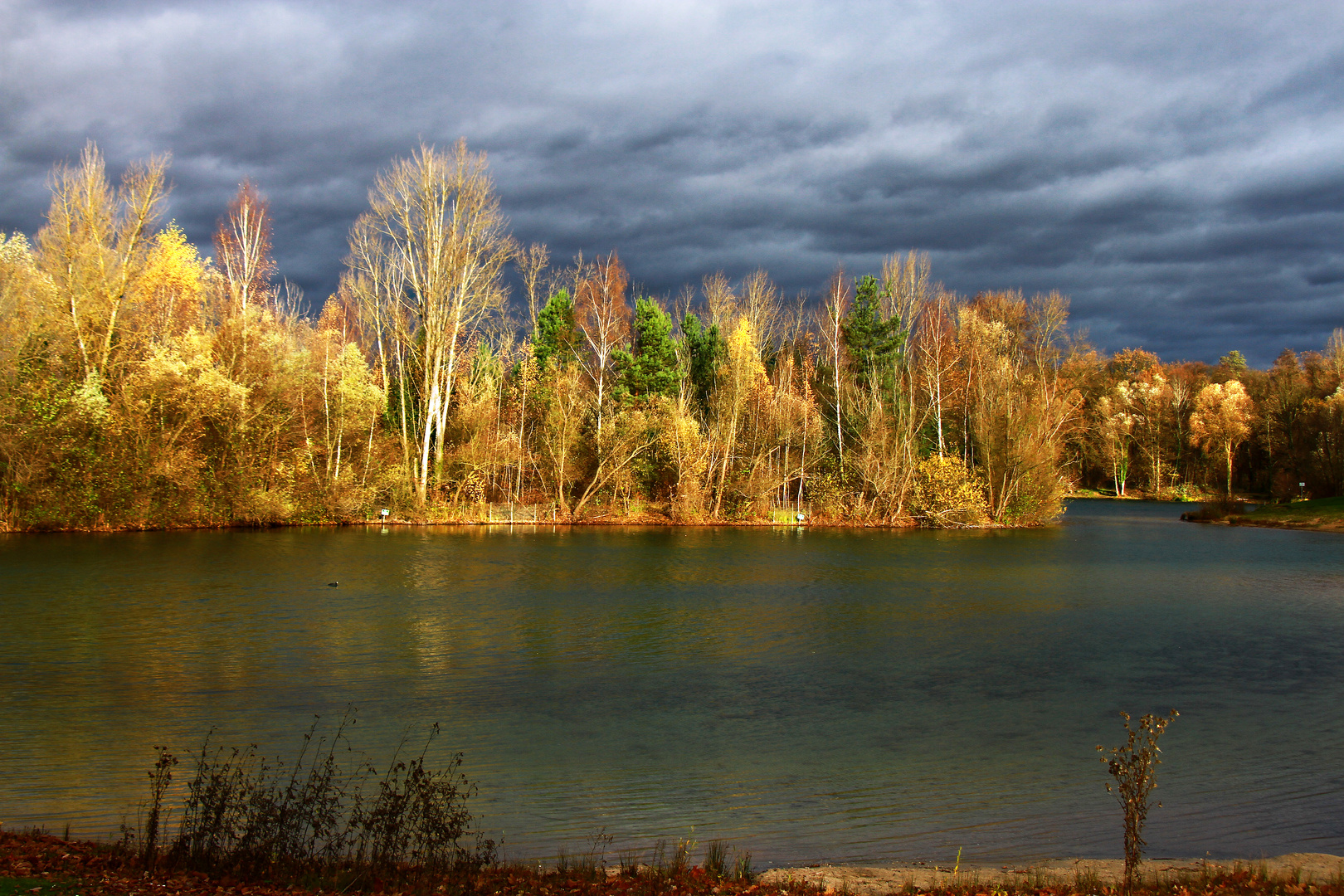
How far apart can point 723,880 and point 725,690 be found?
27.2 feet

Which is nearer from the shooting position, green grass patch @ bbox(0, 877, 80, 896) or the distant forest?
green grass patch @ bbox(0, 877, 80, 896)

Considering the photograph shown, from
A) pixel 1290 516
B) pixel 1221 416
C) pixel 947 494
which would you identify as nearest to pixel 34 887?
pixel 947 494

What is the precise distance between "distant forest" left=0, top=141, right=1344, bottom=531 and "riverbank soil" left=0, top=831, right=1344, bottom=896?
39.1 m

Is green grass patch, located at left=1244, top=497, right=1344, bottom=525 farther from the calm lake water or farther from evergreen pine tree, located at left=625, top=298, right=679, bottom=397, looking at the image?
evergreen pine tree, located at left=625, top=298, right=679, bottom=397

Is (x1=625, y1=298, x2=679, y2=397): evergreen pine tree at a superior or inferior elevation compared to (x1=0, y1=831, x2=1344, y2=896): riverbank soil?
superior

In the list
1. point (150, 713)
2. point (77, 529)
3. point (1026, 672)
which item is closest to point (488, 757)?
point (150, 713)

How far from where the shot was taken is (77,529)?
40312 mm

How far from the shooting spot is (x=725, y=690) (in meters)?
15.0

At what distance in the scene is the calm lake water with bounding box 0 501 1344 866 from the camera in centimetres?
933

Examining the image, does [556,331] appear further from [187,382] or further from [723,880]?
[723,880]

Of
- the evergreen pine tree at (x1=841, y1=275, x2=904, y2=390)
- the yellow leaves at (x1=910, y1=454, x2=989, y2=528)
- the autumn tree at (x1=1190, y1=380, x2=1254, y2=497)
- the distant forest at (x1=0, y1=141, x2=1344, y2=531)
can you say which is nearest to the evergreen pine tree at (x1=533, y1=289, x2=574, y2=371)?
the distant forest at (x1=0, y1=141, x2=1344, y2=531)

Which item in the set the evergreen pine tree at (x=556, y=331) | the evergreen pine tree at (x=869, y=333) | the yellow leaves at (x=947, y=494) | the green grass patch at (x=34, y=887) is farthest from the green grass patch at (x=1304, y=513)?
the green grass patch at (x=34, y=887)

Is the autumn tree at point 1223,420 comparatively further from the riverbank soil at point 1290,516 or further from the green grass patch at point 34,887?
the green grass patch at point 34,887

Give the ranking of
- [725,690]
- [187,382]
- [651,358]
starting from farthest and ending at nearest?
[651,358] → [187,382] → [725,690]
